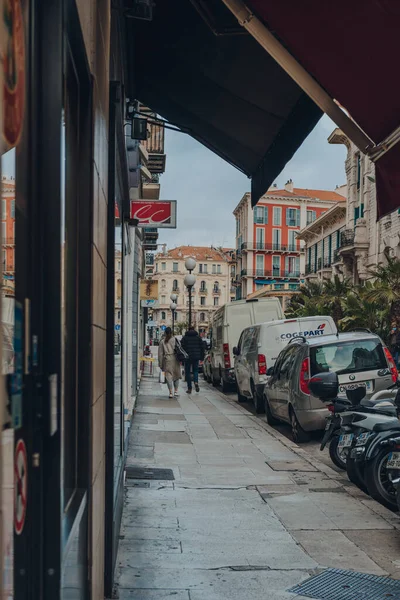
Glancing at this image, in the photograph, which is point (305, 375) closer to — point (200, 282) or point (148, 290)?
point (148, 290)

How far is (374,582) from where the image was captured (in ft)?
16.4

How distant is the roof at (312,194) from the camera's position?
95363 millimetres

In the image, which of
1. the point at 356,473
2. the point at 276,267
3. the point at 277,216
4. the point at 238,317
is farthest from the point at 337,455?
the point at 276,267

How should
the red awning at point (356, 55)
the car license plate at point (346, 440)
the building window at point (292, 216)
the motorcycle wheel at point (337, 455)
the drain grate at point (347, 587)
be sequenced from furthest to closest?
the building window at point (292, 216) < the motorcycle wheel at point (337, 455) < the car license plate at point (346, 440) < the drain grate at point (347, 587) < the red awning at point (356, 55)

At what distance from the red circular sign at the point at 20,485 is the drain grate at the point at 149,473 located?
663 cm

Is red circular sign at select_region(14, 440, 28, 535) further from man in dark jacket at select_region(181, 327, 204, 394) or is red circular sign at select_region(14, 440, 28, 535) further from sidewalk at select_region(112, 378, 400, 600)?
man in dark jacket at select_region(181, 327, 204, 394)

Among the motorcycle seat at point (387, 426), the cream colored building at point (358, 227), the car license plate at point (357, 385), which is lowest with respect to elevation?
the motorcycle seat at point (387, 426)

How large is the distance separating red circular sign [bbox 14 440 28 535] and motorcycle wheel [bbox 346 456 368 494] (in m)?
6.30

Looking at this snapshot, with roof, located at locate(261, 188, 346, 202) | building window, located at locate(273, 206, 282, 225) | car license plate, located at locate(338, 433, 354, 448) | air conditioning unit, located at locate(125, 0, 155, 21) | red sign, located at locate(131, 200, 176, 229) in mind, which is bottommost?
car license plate, located at locate(338, 433, 354, 448)

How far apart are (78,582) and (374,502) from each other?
5167mm

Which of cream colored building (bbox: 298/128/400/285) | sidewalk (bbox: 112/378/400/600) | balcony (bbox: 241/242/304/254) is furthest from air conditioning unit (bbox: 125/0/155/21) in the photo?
balcony (bbox: 241/242/304/254)

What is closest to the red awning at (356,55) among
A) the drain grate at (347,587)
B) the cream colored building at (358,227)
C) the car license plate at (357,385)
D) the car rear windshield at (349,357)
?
the drain grate at (347,587)

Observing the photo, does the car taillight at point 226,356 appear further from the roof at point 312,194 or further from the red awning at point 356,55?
the roof at point 312,194

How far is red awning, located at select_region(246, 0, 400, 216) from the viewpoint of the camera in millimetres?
4035
